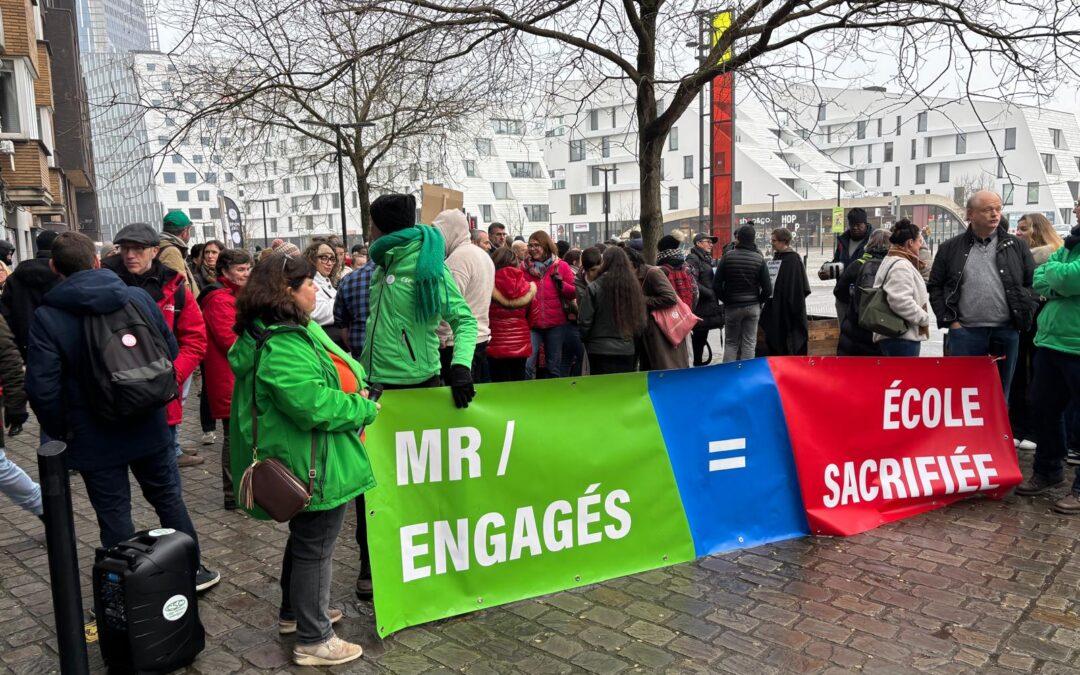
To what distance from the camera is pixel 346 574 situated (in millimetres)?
4578

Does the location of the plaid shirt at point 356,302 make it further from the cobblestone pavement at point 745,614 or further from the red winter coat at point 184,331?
the cobblestone pavement at point 745,614

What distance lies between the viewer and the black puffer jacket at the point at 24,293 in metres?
7.46

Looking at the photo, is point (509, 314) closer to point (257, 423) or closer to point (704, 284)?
point (704, 284)

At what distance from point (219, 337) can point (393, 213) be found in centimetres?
238

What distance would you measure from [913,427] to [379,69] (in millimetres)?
6644

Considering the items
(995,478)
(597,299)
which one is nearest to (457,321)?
A: (597,299)

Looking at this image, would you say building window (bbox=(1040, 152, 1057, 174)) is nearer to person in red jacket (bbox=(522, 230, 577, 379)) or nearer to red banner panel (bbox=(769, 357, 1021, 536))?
person in red jacket (bbox=(522, 230, 577, 379))

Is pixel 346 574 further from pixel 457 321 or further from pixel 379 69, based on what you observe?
pixel 379 69

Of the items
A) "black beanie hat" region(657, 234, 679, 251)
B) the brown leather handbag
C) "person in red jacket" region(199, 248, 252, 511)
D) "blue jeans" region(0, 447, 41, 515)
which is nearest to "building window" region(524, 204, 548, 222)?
"black beanie hat" region(657, 234, 679, 251)

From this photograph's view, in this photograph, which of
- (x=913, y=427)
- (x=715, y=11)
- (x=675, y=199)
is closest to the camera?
(x=913, y=427)

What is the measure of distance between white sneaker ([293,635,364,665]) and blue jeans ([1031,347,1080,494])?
4.88 metres

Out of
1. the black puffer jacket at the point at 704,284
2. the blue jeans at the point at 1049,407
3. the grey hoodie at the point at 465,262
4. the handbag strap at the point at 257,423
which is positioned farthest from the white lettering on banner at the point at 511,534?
the black puffer jacket at the point at 704,284

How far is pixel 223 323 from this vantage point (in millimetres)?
5777

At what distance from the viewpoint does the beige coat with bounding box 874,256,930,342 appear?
6.28 meters
